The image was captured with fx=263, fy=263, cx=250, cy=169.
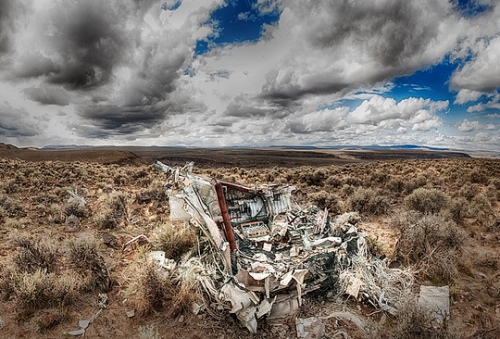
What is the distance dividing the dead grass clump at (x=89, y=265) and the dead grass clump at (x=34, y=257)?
375 mm

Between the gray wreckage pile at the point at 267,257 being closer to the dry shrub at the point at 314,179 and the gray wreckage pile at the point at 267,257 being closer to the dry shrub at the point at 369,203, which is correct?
the dry shrub at the point at 369,203

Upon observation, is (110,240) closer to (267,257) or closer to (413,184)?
(267,257)

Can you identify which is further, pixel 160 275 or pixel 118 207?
pixel 118 207

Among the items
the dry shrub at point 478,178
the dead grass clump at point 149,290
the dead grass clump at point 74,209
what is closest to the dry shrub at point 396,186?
the dry shrub at point 478,178

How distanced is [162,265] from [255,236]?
2.36 meters

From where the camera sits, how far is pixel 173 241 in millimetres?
7203

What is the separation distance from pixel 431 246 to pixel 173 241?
7.24 metres

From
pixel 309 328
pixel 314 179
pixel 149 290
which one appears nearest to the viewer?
pixel 309 328

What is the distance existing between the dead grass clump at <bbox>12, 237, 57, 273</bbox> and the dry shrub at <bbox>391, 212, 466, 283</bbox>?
883 centimetres

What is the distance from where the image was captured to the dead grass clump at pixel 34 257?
566 cm

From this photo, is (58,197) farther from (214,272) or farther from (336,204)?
(336,204)

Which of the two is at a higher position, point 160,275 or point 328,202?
point 160,275

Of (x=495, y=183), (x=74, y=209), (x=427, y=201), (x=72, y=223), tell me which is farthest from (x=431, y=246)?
(x=74, y=209)

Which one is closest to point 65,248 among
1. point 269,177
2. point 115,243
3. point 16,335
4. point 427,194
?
point 115,243
